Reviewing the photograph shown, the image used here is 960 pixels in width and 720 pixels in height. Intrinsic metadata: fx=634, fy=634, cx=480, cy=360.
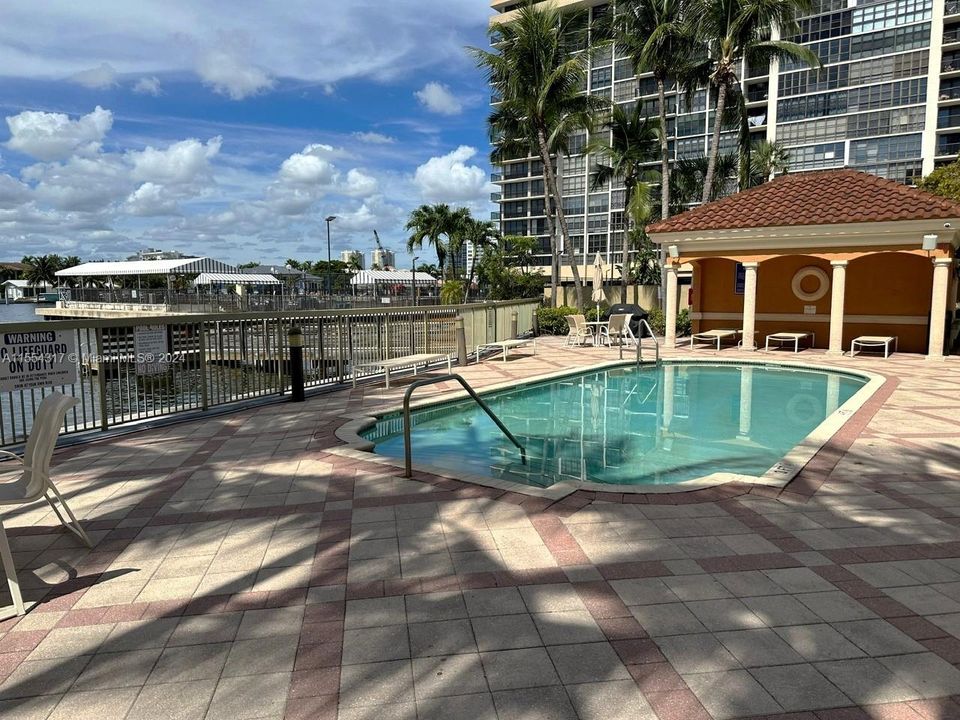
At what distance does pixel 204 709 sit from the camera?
268 centimetres

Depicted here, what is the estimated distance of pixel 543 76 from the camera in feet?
83.9

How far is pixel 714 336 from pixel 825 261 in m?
4.04

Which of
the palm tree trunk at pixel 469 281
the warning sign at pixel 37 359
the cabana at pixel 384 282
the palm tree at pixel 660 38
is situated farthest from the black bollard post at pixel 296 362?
the cabana at pixel 384 282

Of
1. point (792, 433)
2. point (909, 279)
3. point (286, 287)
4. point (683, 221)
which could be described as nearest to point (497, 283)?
point (286, 287)

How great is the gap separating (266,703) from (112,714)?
0.63m

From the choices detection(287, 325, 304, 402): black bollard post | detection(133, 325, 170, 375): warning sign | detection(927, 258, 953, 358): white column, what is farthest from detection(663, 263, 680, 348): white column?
detection(133, 325, 170, 375): warning sign

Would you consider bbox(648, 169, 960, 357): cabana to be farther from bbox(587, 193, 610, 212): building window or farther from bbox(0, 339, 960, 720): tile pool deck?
bbox(587, 193, 610, 212): building window

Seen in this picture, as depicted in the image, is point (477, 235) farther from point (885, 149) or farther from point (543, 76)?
point (885, 149)

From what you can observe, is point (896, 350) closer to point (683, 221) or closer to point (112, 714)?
point (683, 221)

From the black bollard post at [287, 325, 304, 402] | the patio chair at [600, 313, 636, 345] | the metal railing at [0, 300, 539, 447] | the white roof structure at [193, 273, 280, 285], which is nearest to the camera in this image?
the metal railing at [0, 300, 539, 447]

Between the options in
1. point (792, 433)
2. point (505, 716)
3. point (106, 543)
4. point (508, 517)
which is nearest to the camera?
point (505, 716)

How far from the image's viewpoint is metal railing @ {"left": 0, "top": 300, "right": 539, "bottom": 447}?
7.60m

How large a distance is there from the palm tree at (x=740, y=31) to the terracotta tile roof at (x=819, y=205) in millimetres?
4842

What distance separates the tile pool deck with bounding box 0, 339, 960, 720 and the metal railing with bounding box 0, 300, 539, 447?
6.56ft
